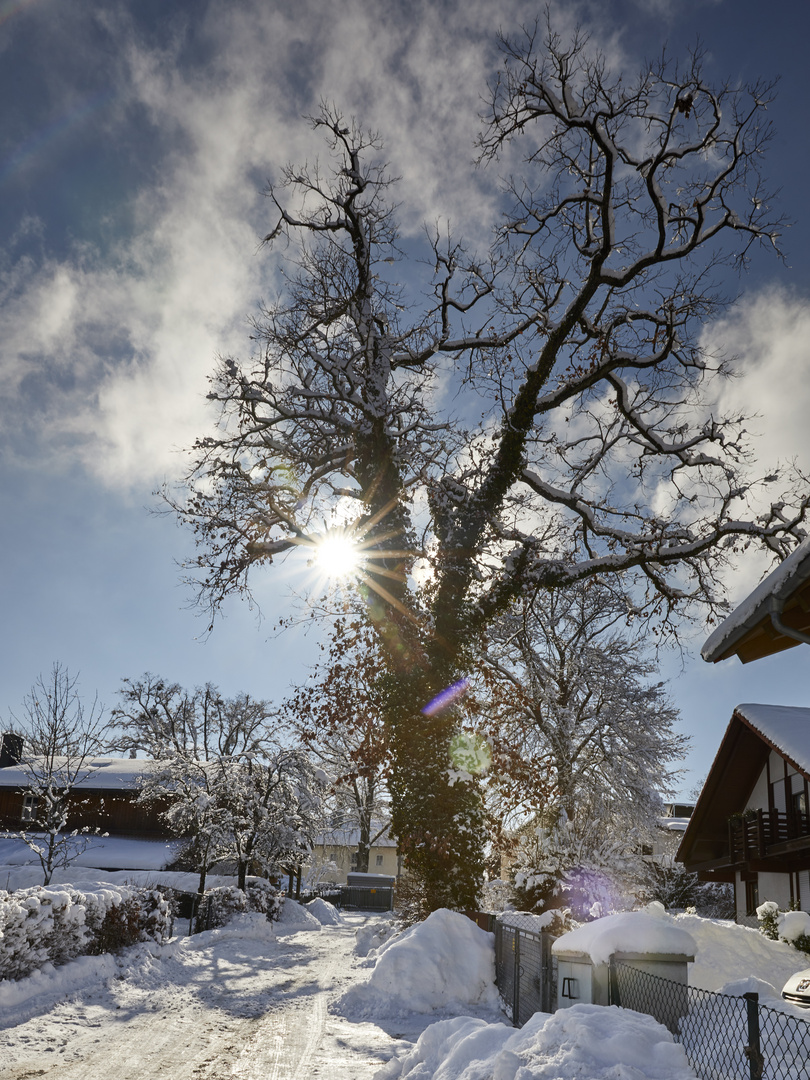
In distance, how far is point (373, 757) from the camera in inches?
554

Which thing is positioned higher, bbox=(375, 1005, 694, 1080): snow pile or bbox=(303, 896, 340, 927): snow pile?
bbox=(375, 1005, 694, 1080): snow pile

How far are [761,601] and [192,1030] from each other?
8.53 m

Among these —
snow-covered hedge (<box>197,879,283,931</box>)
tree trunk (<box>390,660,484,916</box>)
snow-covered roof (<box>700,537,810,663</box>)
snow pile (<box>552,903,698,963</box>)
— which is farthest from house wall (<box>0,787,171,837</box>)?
snow-covered roof (<box>700,537,810,663</box>)

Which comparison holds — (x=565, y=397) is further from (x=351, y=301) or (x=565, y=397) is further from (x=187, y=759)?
(x=187, y=759)

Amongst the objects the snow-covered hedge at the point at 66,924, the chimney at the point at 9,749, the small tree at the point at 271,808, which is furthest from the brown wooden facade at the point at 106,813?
the snow-covered hedge at the point at 66,924

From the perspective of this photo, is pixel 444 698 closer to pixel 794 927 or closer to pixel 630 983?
pixel 630 983

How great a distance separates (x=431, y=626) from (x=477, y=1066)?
9387 mm

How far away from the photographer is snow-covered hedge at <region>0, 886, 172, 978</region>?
10.5m

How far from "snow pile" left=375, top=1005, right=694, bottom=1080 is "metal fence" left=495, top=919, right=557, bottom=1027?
200 cm

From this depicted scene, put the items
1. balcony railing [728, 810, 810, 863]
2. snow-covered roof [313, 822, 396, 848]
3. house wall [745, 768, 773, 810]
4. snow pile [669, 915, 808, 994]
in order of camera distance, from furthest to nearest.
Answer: snow-covered roof [313, 822, 396, 848], house wall [745, 768, 773, 810], balcony railing [728, 810, 810, 863], snow pile [669, 915, 808, 994]

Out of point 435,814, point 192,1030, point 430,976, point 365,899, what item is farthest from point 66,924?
point 365,899

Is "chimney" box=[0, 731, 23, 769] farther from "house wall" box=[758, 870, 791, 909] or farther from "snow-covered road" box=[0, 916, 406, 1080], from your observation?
"house wall" box=[758, 870, 791, 909]

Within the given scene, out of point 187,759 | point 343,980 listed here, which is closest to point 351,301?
point 343,980

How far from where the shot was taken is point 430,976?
35.4ft
